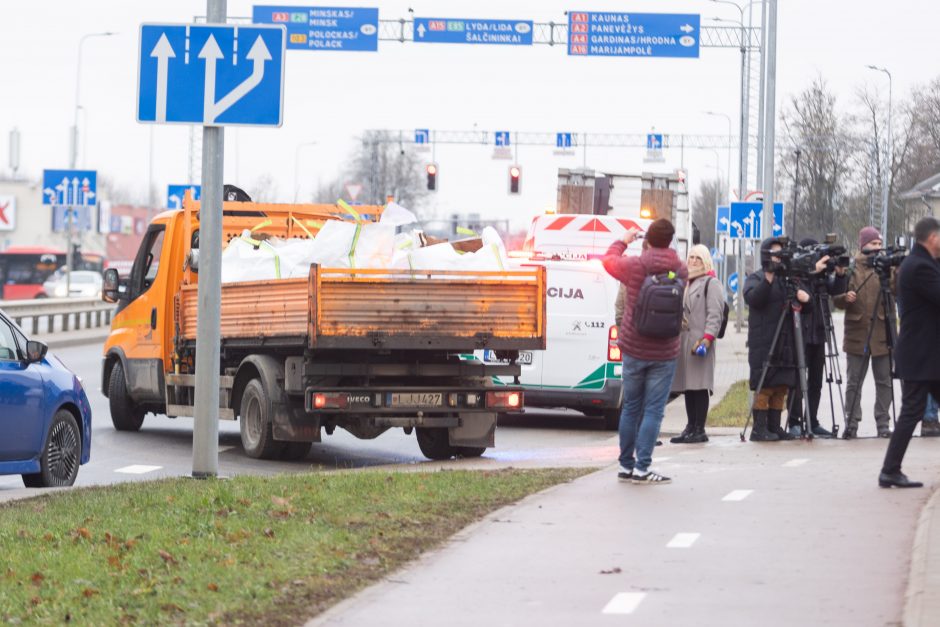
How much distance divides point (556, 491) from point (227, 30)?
12.5ft

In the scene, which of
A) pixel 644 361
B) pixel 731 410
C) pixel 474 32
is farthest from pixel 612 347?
pixel 474 32

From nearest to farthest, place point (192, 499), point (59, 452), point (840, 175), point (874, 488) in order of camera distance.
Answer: point (192, 499), point (874, 488), point (59, 452), point (840, 175)

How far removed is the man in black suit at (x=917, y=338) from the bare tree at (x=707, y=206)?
72100 mm

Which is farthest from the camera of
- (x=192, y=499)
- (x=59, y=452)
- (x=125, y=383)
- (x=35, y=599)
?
(x=125, y=383)

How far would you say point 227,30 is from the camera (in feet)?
38.5

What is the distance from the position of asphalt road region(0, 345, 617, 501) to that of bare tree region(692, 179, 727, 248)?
2508 inches

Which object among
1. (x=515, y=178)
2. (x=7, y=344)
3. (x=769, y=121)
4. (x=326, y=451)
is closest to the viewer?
(x=7, y=344)

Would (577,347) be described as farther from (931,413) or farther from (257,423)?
(257,423)

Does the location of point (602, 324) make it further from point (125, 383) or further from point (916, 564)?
point (916, 564)

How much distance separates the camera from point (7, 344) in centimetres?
1289

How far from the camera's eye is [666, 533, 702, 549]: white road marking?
30.1ft

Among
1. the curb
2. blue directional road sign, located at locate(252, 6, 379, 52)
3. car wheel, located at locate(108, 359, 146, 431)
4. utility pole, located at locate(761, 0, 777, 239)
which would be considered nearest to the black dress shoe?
the curb

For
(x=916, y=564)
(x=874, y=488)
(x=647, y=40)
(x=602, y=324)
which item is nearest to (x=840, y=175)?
(x=647, y=40)

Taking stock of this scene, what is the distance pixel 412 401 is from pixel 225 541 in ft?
20.6
